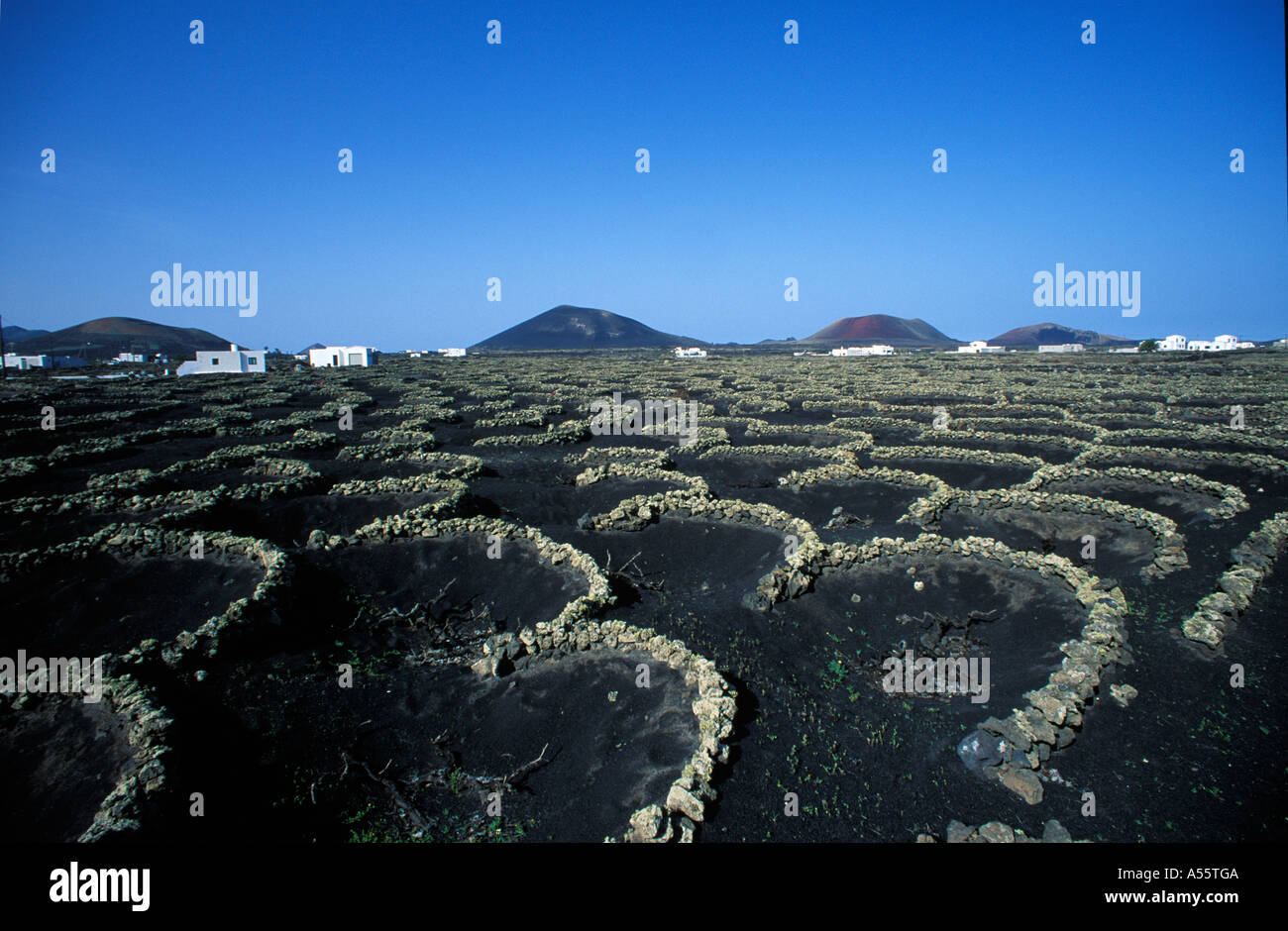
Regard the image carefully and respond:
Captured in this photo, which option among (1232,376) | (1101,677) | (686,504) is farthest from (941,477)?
(1232,376)

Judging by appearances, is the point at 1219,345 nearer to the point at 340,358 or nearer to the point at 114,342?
the point at 340,358

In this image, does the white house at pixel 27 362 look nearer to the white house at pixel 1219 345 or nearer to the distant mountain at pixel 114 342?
the distant mountain at pixel 114 342

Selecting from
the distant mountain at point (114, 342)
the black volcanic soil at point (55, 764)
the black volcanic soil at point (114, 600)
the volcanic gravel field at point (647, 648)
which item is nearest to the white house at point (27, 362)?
the distant mountain at point (114, 342)

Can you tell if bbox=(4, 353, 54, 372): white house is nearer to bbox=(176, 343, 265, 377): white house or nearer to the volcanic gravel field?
bbox=(176, 343, 265, 377): white house

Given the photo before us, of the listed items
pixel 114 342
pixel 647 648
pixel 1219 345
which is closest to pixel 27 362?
pixel 114 342

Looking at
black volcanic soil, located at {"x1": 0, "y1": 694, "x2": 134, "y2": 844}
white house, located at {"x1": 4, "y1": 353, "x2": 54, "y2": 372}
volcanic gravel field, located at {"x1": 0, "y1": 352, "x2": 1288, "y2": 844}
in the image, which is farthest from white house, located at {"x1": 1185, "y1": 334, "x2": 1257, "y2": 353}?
white house, located at {"x1": 4, "y1": 353, "x2": 54, "y2": 372}

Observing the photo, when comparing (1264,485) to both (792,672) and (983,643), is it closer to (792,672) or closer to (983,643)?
(983,643)
